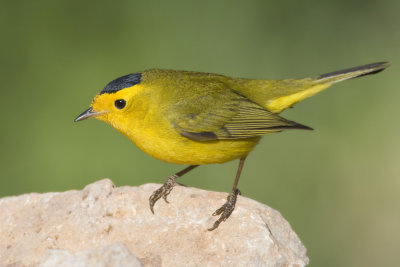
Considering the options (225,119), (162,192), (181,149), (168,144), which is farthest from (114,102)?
(225,119)

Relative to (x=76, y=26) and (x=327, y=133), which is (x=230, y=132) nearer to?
(x=327, y=133)

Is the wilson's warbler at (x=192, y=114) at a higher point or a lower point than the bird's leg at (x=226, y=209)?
higher

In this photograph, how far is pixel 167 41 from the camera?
27.3ft

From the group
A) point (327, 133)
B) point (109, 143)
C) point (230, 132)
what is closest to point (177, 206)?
point (230, 132)

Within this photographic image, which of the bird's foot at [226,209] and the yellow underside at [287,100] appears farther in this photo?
the yellow underside at [287,100]

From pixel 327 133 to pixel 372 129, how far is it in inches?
23.9

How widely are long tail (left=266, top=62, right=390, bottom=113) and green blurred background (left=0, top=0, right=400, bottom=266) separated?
5.74 ft

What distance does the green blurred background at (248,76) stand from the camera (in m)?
7.56

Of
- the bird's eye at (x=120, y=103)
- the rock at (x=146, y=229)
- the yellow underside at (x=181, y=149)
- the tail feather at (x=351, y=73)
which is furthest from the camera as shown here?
the tail feather at (x=351, y=73)

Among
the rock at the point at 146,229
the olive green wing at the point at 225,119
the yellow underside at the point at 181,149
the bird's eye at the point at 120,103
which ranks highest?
the bird's eye at the point at 120,103

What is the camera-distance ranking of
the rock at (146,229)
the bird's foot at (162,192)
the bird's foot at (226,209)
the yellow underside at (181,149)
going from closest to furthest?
→ the rock at (146,229), the bird's foot at (226,209), the bird's foot at (162,192), the yellow underside at (181,149)

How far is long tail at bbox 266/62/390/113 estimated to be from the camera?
604 cm

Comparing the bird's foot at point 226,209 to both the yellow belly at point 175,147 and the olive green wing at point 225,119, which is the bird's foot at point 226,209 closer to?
the yellow belly at point 175,147

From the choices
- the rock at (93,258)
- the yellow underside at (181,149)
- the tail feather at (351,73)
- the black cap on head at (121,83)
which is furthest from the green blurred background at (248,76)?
the rock at (93,258)
